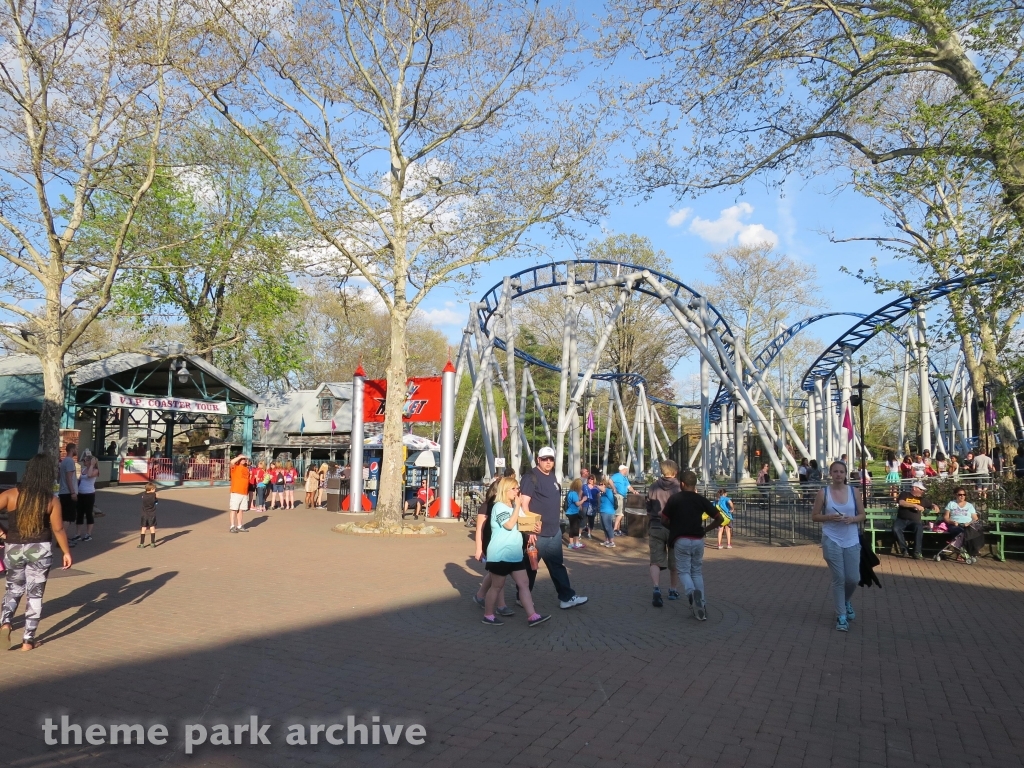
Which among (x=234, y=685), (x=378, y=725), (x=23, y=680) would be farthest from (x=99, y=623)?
(x=378, y=725)

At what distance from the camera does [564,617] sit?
8250 millimetres

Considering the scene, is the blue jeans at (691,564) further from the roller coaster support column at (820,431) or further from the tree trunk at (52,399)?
the roller coaster support column at (820,431)

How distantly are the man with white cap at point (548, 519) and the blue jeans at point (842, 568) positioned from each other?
2.72 metres

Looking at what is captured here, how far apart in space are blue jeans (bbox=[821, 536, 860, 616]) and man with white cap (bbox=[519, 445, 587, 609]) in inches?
107

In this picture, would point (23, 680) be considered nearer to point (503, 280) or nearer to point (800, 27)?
point (800, 27)

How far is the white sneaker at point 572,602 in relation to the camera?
859cm

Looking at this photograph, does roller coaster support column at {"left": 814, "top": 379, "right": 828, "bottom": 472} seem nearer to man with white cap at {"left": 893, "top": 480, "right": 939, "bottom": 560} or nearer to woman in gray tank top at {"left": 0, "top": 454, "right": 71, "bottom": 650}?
man with white cap at {"left": 893, "top": 480, "right": 939, "bottom": 560}

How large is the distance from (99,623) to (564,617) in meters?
4.80

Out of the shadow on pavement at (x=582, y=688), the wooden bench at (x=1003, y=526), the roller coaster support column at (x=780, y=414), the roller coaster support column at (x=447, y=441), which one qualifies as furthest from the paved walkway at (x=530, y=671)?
the roller coaster support column at (x=780, y=414)

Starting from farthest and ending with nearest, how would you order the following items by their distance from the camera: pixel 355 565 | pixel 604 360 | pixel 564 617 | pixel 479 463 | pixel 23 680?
1. pixel 479 463
2. pixel 604 360
3. pixel 355 565
4. pixel 564 617
5. pixel 23 680

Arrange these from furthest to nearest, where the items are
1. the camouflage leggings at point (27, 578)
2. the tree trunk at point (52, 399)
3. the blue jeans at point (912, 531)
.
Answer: the tree trunk at point (52, 399)
the blue jeans at point (912, 531)
the camouflage leggings at point (27, 578)

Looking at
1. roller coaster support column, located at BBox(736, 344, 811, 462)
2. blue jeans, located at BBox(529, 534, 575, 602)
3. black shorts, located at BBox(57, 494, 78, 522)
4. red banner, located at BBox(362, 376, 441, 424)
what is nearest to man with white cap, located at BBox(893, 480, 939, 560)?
blue jeans, located at BBox(529, 534, 575, 602)

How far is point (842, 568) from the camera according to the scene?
768 centimetres

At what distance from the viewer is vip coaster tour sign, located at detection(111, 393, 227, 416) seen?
94.2 feet
